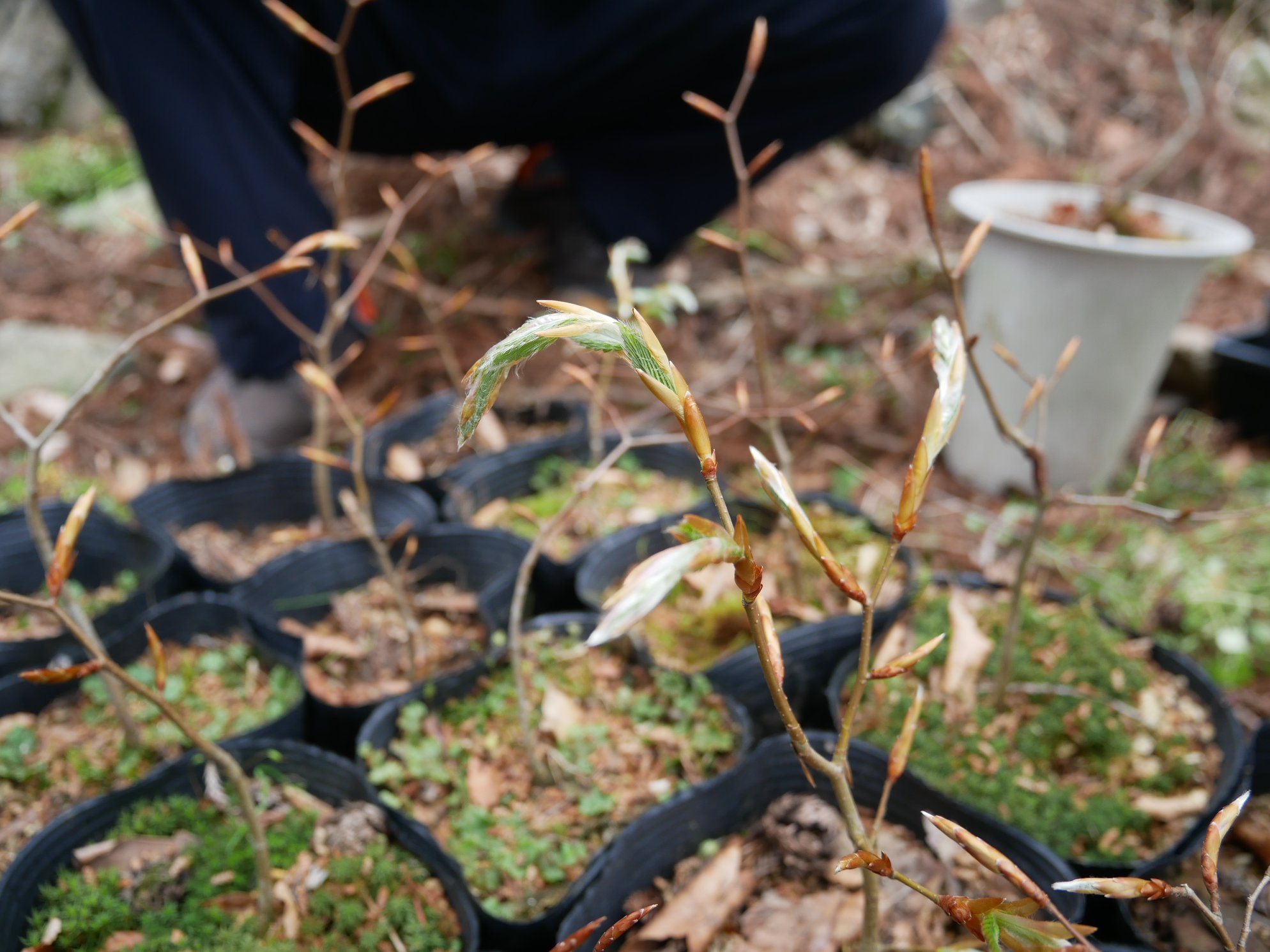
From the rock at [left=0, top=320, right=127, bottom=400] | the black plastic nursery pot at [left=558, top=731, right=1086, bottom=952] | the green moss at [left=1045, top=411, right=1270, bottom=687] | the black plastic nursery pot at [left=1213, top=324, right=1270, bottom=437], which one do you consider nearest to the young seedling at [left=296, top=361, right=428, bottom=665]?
the black plastic nursery pot at [left=558, top=731, right=1086, bottom=952]

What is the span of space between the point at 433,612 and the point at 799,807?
832mm

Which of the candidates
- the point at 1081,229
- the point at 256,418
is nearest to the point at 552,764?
the point at 256,418

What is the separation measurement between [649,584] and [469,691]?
1120 mm

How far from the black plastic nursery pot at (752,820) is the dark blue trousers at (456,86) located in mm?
1484

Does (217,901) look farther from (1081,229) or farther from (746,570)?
(1081,229)

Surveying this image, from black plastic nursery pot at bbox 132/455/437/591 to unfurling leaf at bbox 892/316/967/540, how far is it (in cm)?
134

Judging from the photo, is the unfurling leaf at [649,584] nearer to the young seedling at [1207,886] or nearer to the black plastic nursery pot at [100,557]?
the young seedling at [1207,886]

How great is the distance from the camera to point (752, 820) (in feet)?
4.05

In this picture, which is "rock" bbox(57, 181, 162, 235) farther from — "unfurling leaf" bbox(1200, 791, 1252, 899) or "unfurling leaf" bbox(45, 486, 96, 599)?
"unfurling leaf" bbox(1200, 791, 1252, 899)

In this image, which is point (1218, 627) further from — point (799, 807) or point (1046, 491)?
point (799, 807)

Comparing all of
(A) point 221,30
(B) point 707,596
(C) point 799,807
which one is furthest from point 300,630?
(A) point 221,30

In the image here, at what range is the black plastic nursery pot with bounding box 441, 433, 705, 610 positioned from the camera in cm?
192

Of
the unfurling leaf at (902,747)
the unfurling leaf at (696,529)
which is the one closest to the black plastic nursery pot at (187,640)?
the unfurling leaf at (902,747)

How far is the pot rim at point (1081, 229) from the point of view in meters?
1.94
